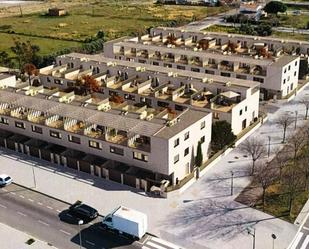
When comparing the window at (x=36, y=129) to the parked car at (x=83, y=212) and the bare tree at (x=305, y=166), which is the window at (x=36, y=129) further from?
the bare tree at (x=305, y=166)

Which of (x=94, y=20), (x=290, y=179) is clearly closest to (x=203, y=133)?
(x=290, y=179)

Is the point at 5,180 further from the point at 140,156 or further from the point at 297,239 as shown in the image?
the point at 297,239

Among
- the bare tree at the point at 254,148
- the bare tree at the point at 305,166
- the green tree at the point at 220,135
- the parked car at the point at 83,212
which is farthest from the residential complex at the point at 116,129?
the bare tree at the point at 305,166

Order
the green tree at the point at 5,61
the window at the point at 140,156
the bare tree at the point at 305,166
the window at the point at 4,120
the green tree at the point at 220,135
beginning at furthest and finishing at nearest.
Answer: the green tree at the point at 5,61, the window at the point at 4,120, the green tree at the point at 220,135, the bare tree at the point at 305,166, the window at the point at 140,156

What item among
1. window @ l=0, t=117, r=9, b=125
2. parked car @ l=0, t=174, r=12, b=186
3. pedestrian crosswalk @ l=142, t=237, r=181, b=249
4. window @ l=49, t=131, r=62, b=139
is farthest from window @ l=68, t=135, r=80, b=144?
pedestrian crosswalk @ l=142, t=237, r=181, b=249

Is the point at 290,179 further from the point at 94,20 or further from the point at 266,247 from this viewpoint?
the point at 94,20

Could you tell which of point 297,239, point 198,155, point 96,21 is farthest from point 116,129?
point 96,21

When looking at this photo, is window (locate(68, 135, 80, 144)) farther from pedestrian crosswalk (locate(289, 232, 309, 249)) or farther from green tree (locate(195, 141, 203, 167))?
pedestrian crosswalk (locate(289, 232, 309, 249))
